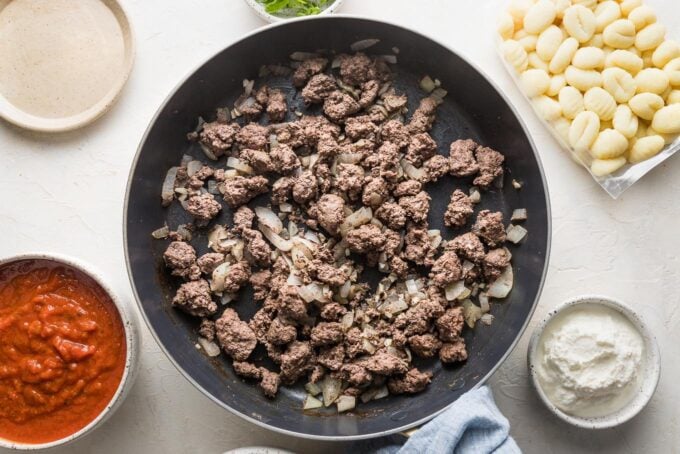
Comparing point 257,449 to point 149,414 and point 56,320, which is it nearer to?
point 149,414

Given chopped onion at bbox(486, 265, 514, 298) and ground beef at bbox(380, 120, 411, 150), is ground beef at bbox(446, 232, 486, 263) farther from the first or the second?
ground beef at bbox(380, 120, 411, 150)

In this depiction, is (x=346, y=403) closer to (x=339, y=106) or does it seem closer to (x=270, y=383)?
(x=270, y=383)

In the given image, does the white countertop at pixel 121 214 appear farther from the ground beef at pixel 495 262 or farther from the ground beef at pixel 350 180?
the ground beef at pixel 350 180

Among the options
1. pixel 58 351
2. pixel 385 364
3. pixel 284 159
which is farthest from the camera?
pixel 284 159

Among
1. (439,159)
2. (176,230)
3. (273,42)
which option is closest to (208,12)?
(273,42)

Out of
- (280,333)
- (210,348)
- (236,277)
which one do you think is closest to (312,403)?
(280,333)
